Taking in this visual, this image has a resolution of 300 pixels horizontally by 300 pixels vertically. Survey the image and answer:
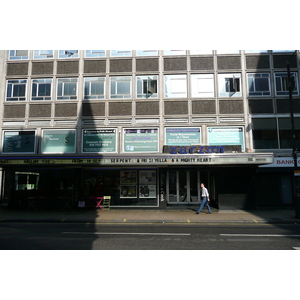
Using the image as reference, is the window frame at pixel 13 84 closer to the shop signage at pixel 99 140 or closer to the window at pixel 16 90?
the window at pixel 16 90

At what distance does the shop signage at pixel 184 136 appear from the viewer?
54.6 ft

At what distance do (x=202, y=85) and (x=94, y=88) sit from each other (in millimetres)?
7300

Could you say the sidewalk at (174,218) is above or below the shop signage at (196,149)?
below

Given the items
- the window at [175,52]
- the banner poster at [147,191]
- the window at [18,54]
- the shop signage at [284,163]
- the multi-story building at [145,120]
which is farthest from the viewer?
the window at [18,54]

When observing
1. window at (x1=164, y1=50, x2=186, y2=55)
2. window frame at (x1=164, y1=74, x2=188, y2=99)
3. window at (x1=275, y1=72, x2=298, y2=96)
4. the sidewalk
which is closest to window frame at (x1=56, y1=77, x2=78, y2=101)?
window frame at (x1=164, y1=74, x2=188, y2=99)

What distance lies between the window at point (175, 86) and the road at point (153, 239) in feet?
31.6

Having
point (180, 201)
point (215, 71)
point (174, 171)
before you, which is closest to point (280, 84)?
point (215, 71)

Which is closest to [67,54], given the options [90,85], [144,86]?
[90,85]

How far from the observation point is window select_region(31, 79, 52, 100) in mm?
17672

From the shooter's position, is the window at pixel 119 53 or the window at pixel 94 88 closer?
the window at pixel 94 88

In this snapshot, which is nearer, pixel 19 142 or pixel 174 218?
pixel 174 218

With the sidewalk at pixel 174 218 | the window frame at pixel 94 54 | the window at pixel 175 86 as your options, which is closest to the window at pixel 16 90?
the window frame at pixel 94 54

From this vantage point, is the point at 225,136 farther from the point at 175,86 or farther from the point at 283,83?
the point at 283,83

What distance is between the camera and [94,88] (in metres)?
17.5
